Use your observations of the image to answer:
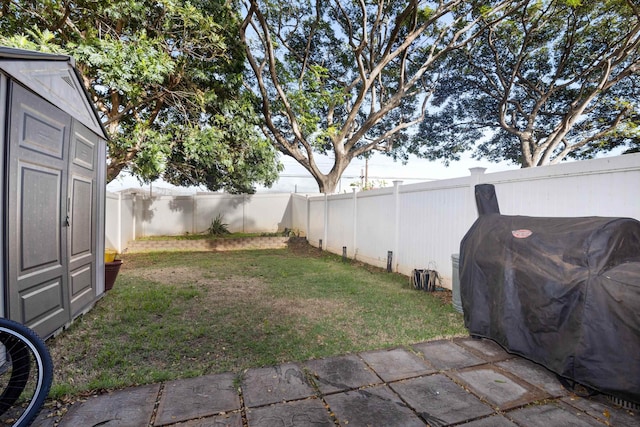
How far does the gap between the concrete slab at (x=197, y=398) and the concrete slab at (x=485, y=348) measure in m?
2.07

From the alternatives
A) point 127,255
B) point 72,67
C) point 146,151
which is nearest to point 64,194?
point 72,67

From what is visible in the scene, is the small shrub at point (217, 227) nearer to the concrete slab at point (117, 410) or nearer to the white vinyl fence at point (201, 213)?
the white vinyl fence at point (201, 213)

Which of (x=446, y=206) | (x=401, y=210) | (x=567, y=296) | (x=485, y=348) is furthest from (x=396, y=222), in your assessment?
(x=567, y=296)

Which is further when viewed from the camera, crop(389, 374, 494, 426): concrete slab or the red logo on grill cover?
the red logo on grill cover

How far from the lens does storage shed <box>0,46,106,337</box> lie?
227 cm

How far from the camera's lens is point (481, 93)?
42.8 ft

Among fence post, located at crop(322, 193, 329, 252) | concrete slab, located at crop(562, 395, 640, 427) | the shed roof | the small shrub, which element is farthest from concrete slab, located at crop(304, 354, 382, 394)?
the small shrub

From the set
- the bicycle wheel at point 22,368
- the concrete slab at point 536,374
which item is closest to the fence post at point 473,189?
the concrete slab at point 536,374

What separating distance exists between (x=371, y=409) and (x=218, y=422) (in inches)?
36.5

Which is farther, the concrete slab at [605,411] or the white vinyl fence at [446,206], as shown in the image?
the white vinyl fence at [446,206]

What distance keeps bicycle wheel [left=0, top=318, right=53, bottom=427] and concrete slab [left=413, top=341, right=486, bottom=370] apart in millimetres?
2622

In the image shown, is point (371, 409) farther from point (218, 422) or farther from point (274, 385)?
point (218, 422)

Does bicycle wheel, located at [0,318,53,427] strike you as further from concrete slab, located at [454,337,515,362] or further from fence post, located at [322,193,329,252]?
fence post, located at [322,193,329,252]

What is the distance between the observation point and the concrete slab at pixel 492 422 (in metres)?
1.80
